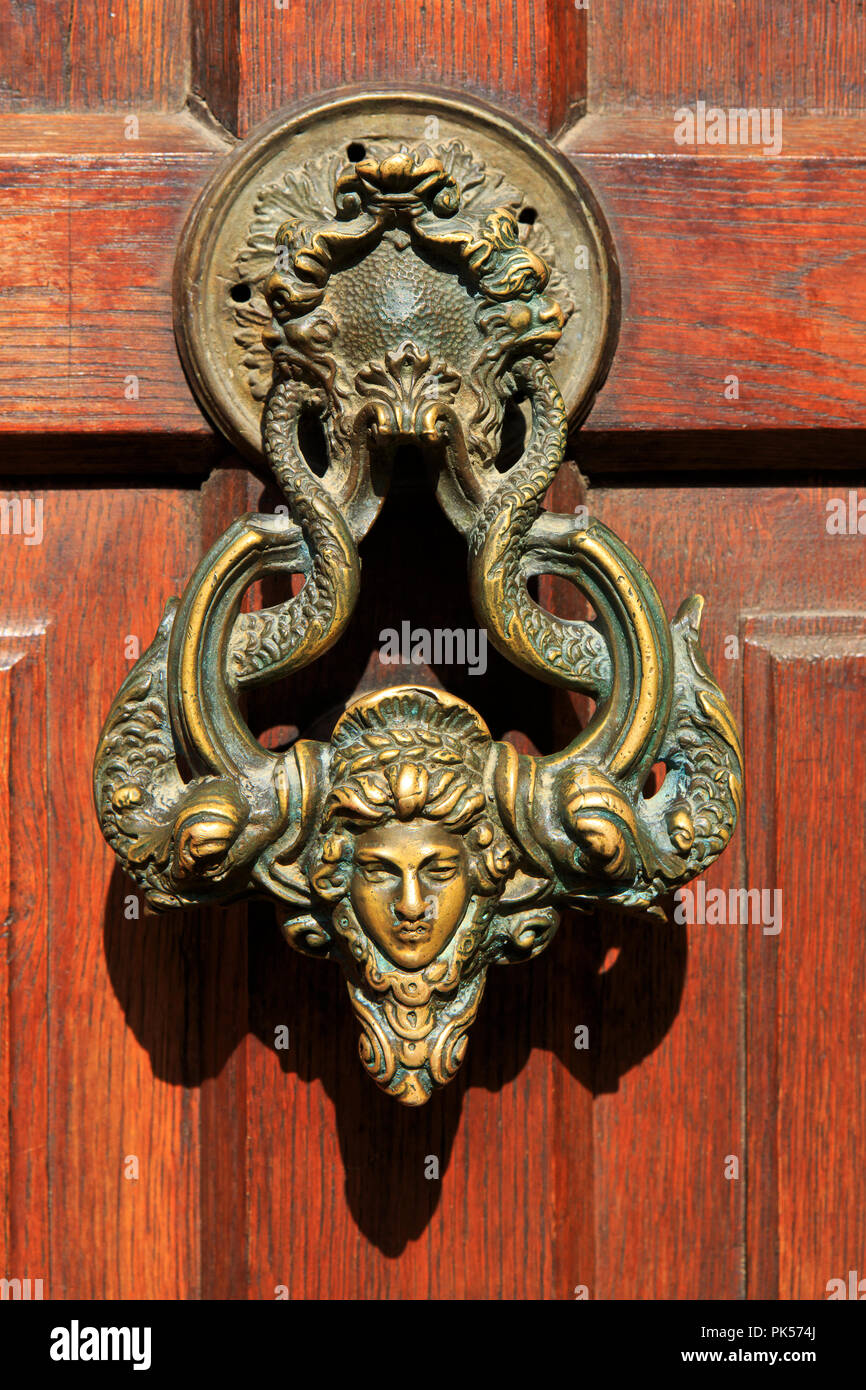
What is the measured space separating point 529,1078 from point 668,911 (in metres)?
0.10

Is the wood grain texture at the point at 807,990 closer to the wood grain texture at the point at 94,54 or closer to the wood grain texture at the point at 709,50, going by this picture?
the wood grain texture at the point at 709,50

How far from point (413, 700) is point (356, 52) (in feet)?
0.96

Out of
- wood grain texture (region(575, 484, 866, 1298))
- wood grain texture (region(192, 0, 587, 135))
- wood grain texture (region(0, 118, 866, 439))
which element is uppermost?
wood grain texture (region(192, 0, 587, 135))

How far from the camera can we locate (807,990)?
57cm

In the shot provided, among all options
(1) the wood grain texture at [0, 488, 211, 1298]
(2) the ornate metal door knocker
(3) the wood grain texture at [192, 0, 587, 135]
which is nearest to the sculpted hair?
(2) the ornate metal door knocker

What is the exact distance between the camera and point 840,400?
21.7 inches

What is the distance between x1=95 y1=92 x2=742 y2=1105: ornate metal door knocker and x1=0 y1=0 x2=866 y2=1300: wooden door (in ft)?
0.22

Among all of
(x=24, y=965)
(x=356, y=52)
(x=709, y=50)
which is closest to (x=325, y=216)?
(x=356, y=52)

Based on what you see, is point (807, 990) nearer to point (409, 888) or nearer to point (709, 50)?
point (409, 888)

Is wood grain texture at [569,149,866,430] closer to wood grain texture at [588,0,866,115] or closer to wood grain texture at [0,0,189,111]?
wood grain texture at [588,0,866,115]

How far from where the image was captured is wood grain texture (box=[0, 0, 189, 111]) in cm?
54

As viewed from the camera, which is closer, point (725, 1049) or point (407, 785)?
point (407, 785)

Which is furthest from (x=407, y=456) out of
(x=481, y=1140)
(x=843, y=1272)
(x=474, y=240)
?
(x=843, y=1272)

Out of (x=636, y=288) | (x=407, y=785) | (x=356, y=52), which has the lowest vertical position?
(x=407, y=785)
